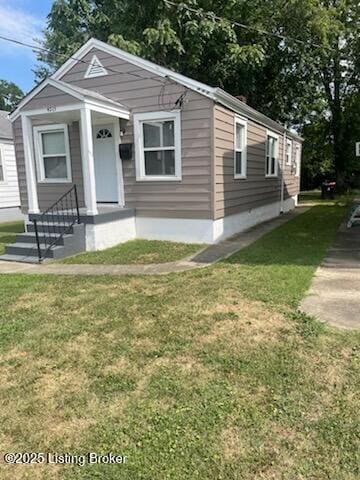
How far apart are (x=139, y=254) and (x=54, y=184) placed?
3897 millimetres

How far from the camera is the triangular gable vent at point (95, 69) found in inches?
352

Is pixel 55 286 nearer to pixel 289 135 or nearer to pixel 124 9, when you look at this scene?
pixel 289 135

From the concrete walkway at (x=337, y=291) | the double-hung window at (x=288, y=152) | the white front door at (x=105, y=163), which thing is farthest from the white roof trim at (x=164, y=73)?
the double-hung window at (x=288, y=152)

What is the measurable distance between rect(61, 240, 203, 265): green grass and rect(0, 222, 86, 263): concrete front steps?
24 cm

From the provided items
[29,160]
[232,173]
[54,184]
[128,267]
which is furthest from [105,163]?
[128,267]

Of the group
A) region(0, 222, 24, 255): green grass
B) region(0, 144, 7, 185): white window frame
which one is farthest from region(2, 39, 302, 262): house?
region(0, 144, 7, 185): white window frame

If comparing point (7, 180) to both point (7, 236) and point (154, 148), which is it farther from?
point (154, 148)

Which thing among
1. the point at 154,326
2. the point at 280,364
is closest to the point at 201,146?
the point at 154,326

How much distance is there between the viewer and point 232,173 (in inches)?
360

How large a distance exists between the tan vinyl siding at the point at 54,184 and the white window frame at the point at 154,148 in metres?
1.68

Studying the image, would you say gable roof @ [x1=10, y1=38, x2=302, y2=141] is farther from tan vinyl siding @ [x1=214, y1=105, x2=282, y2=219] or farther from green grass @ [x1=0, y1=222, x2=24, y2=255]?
green grass @ [x1=0, y1=222, x2=24, y2=255]

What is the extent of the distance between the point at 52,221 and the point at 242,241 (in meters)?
4.25

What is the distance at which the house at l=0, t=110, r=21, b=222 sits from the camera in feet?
47.1

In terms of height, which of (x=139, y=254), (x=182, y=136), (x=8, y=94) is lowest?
(x=139, y=254)
